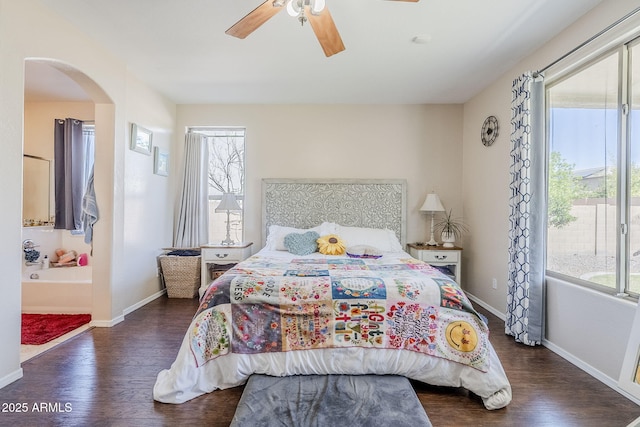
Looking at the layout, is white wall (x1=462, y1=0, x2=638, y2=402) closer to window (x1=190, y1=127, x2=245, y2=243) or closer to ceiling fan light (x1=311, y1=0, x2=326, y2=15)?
ceiling fan light (x1=311, y1=0, x2=326, y2=15)

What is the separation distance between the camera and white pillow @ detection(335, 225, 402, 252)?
379cm

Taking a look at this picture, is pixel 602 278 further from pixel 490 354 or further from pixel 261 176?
pixel 261 176

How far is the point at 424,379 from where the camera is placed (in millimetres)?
2014

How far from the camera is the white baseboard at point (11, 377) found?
1984 millimetres

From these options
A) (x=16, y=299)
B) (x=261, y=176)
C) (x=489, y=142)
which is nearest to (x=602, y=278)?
(x=489, y=142)

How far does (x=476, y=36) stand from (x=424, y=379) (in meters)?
2.69

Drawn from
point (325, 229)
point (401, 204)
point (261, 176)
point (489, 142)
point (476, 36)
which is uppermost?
point (476, 36)

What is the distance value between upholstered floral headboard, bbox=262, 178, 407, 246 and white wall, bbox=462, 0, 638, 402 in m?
0.93

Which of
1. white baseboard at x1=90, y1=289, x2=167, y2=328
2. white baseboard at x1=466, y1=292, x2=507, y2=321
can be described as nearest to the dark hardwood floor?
white baseboard at x1=90, y1=289, x2=167, y2=328

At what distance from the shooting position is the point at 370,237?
3.86 m

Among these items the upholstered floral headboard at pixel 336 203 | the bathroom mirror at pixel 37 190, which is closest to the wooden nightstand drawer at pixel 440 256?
the upholstered floral headboard at pixel 336 203

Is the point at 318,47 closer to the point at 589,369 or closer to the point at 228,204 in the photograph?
the point at 228,204

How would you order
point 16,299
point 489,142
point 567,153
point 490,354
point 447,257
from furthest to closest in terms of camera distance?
1. point 447,257
2. point 489,142
3. point 567,153
4. point 16,299
5. point 490,354

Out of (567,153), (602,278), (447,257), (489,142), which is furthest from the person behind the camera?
(447,257)
